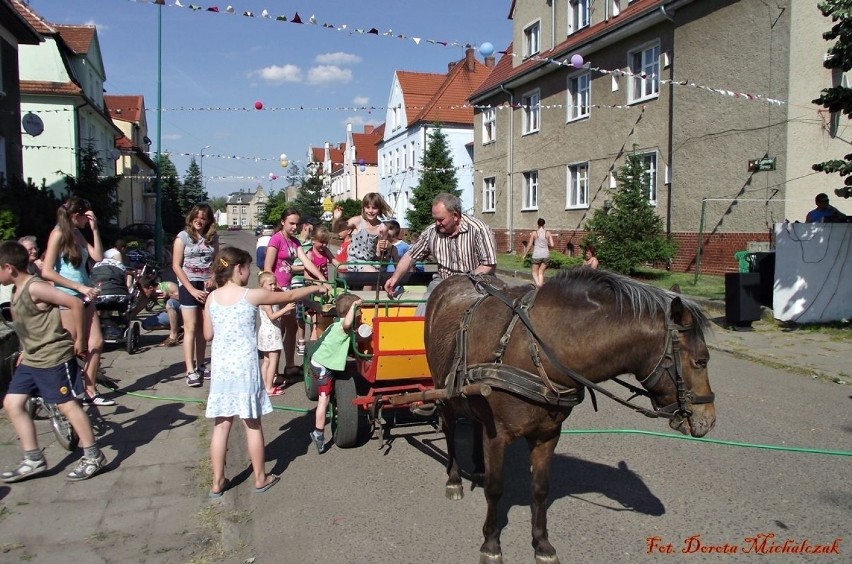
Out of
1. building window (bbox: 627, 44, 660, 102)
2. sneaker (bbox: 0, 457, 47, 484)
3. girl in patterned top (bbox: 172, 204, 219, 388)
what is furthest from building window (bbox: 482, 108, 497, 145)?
sneaker (bbox: 0, 457, 47, 484)

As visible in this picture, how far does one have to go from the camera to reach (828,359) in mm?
9203

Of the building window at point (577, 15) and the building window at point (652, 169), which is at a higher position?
the building window at point (577, 15)

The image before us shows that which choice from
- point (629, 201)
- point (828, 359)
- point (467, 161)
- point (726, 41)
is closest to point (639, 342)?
point (828, 359)

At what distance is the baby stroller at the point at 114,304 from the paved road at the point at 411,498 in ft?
10.6

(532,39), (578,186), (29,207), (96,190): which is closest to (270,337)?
(29,207)

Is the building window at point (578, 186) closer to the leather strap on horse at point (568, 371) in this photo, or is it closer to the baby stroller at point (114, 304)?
the baby stroller at point (114, 304)

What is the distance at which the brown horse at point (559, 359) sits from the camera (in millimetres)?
3189

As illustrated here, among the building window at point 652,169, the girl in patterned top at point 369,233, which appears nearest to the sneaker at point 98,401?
the girl in patterned top at point 369,233

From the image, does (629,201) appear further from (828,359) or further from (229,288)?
(229,288)

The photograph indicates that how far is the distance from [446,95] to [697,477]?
145 feet

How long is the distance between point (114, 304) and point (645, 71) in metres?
18.0

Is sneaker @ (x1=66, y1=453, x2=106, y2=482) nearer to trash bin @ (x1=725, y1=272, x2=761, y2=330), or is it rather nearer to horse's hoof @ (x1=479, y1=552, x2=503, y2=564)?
horse's hoof @ (x1=479, y1=552, x2=503, y2=564)

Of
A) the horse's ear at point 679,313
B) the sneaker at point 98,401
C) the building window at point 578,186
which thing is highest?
the building window at point 578,186

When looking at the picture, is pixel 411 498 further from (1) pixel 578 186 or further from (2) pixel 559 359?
(1) pixel 578 186
